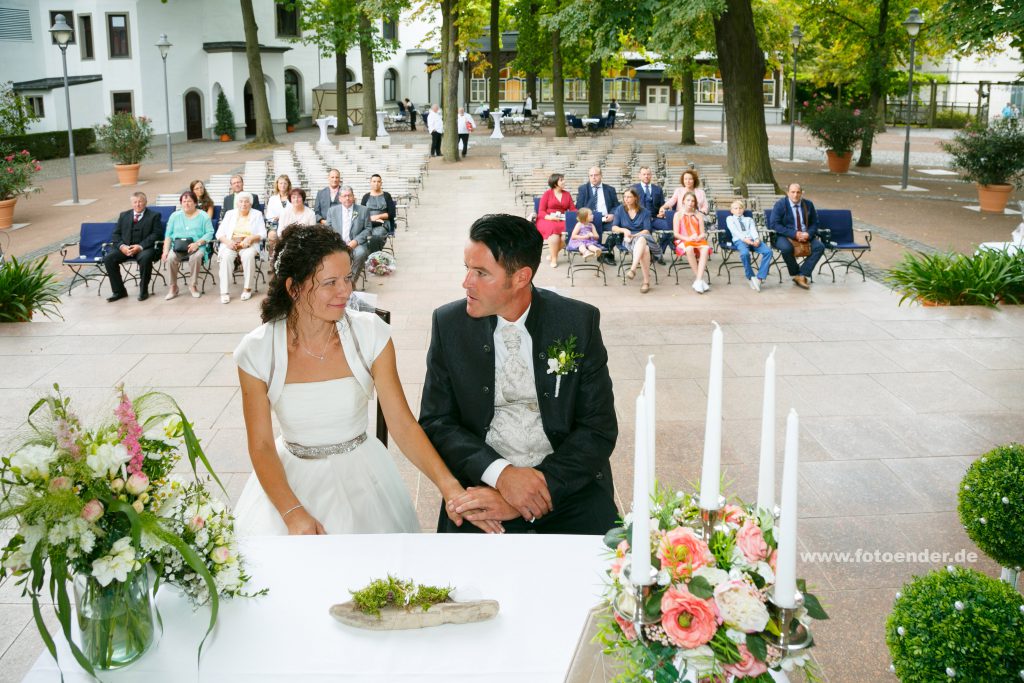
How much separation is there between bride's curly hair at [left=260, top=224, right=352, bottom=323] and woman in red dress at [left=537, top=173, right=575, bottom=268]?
1048 cm

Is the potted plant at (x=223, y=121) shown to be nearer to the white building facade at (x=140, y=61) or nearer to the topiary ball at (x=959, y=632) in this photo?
the white building facade at (x=140, y=61)

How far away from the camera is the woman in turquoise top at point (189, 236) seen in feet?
41.2

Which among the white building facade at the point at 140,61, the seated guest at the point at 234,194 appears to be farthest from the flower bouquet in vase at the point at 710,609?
the white building facade at the point at 140,61

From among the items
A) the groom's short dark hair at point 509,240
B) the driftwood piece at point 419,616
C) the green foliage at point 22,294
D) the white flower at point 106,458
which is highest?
the groom's short dark hair at point 509,240

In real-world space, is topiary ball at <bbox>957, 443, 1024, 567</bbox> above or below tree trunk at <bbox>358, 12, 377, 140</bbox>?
below

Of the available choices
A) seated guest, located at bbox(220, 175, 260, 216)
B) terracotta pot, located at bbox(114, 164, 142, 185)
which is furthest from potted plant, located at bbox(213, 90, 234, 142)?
seated guest, located at bbox(220, 175, 260, 216)

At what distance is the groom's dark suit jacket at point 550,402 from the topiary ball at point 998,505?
1.54 m

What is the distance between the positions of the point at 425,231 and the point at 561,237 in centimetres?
409

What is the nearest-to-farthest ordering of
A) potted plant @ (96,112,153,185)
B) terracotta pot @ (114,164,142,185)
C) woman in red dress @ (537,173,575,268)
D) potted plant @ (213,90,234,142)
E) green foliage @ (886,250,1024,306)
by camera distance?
green foliage @ (886,250,1024,306) → woman in red dress @ (537,173,575,268) → terracotta pot @ (114,164,142,185) → potted plant @ (96,112,153,185) → potted plant @ (213,90,234,142)

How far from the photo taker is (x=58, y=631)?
120 inches

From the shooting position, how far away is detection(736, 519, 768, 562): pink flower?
2.04m

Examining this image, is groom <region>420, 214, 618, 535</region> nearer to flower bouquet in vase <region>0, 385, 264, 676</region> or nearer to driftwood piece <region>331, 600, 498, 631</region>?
driftwood piece <region>331, 600, 498, 631</region>

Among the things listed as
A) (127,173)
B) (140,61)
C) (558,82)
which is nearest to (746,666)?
(127,173)

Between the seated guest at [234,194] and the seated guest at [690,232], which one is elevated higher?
the seated guest at [234,194]
